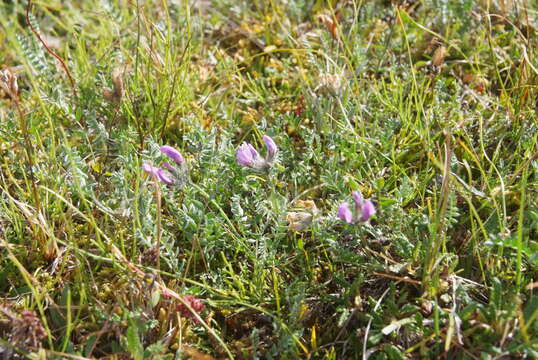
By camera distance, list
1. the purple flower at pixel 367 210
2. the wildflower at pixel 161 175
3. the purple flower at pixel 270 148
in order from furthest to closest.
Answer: the purple flower at pixel 270 148, the wildflower at pixel 161 175, the purple flower at pixel 367 210

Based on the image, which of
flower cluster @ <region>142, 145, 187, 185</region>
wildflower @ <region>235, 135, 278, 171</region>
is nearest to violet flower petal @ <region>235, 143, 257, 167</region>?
wildflower @ <region>235, 135, 278, 171</region>

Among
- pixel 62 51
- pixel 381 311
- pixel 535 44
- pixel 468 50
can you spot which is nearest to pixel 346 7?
pixel 468 50

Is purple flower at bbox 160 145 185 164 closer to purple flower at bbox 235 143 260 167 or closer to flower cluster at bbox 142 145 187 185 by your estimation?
flower cluster at bbox 142 145 187 185

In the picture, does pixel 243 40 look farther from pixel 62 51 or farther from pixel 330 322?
pixel 330 322

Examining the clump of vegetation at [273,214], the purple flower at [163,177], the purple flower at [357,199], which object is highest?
the purple flower at [357,199]

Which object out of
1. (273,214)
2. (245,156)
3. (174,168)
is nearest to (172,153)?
(174,168)

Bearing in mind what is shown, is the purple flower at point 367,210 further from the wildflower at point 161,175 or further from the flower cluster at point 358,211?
the wildflower at point 161,175

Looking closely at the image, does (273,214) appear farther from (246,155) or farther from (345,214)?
(345,214)

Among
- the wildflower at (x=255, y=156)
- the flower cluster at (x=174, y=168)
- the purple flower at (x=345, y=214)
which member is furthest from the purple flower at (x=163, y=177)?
the purple flower at (x=345, y=214)
